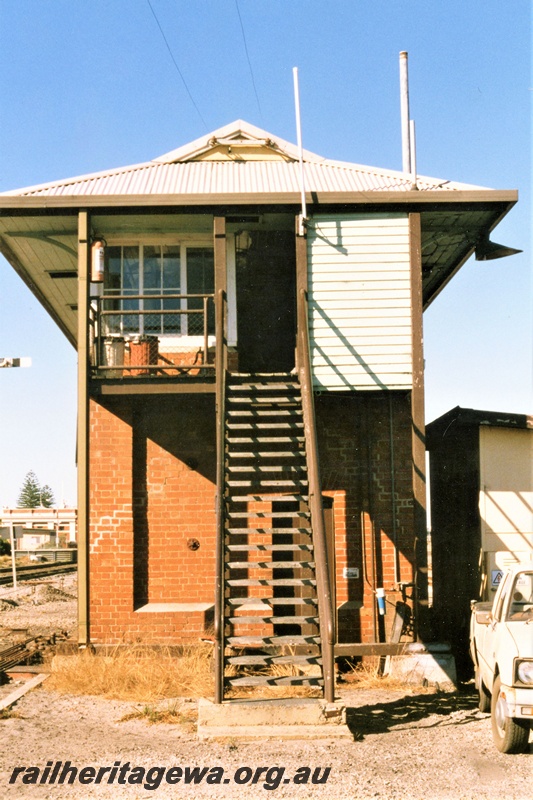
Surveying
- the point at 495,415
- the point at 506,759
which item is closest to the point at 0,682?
the point at 506,759

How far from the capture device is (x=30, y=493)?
142625 mm

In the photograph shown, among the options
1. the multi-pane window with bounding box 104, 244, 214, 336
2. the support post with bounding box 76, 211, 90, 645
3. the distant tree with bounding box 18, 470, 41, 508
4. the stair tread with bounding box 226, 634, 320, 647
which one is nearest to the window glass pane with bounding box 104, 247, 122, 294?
the multi-pane window with bounding box 104, 244, 214, 336

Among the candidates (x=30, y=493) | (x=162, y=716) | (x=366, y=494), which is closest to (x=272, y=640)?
(x=162, y=716)

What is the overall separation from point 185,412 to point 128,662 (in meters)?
3.69

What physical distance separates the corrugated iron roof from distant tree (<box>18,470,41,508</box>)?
13328 cm

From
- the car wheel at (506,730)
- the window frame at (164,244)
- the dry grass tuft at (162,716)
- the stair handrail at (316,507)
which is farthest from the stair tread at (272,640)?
the window frame at (164,244)

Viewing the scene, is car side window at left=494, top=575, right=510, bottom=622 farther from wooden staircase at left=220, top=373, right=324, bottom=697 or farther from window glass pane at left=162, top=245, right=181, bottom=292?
window glass pane at left=162, top=245, right=181, bottom=292

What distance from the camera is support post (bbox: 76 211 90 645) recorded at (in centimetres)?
1180

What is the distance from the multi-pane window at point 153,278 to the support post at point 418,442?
323 cm

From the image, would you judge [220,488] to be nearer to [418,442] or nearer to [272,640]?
[272,640]

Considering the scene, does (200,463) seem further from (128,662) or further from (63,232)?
(63,232)

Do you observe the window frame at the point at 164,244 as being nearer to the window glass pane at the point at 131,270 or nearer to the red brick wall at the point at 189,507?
the window glass pane at the point at 131,270

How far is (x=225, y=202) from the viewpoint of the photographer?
39.6ft

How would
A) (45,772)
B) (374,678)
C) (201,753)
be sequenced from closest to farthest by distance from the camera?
(45,772)
(201,753)
(374,678)
